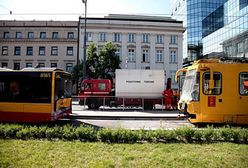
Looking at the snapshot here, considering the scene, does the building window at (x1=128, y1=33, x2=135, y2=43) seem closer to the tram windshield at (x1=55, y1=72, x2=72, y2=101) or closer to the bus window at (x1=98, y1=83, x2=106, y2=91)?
the bus window at (x1=98, y1=83, x2=106, y2=91)

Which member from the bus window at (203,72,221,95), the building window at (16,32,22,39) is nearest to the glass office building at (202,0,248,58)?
the bus window at (203,72,221,95)

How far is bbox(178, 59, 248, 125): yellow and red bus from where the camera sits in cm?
1284

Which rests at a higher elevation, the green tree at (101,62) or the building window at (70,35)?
the building window at (70,35)

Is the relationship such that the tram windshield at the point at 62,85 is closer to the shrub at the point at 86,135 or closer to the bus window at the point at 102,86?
the shrub at the point at 86,135

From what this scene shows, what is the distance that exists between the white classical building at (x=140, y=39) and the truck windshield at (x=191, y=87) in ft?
121

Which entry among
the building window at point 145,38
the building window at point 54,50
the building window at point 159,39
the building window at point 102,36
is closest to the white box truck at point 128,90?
the building window at point 102,36

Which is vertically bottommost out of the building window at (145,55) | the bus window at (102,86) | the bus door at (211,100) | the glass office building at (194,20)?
the bus door at (211,100)

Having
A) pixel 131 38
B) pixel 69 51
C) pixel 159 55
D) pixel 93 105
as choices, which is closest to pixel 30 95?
pixel 93 105

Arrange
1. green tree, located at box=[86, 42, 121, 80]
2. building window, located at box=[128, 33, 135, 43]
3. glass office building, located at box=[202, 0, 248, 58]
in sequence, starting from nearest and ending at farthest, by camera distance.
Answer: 1. green tree, located at box=[86, 42, 121, 80]
2. building window, located at box=[128, 33, 135, 43]
3. glass office building, located at box=[202, 0, 248, 58]

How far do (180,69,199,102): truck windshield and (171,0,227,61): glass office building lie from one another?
60409 mm

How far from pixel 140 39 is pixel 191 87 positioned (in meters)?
39.0

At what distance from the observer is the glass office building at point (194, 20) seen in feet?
237

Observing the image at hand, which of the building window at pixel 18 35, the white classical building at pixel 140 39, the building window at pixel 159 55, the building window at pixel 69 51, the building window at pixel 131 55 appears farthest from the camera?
the building window at pixel 159 55

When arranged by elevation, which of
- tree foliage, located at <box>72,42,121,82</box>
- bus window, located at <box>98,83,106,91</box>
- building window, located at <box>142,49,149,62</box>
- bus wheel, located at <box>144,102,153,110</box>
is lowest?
bus wheel, located at <box>144,102,153,110</box>
